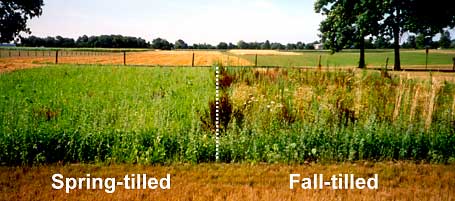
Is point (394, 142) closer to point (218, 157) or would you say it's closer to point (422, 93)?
point (422, 93)

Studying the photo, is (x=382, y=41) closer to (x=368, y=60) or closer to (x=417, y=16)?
(x=417, y=16)

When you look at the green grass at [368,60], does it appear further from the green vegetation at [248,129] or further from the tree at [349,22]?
the green vegetation at [248,129]

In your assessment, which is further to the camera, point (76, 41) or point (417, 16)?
point (417, 16)

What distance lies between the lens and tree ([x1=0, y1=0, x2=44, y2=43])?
16.0 feet

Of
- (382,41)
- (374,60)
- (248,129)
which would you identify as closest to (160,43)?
(248,129)

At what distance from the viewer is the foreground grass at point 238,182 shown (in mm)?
4191

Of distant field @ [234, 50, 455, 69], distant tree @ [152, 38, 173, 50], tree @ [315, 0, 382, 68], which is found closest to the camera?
distant tree @ [152, 38, 173, 50]

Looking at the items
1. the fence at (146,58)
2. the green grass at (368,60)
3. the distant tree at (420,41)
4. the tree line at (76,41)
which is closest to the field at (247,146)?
the tree line at (76,41)

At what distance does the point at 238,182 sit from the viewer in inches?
182

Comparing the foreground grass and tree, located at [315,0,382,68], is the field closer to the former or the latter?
the foreground grass

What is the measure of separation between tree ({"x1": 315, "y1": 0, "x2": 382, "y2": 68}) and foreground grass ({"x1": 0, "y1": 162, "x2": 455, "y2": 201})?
24.6 m

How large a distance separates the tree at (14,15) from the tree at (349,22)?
26.2 meters

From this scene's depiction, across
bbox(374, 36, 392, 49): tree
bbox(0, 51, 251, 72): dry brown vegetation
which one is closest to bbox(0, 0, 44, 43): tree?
bbox(0, 51, 251, 72): dry brown vegetation

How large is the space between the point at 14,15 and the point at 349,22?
30624mm
